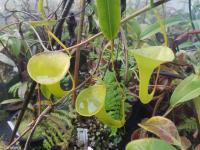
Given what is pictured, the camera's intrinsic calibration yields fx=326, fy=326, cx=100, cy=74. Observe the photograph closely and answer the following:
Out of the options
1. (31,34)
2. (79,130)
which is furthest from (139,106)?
(31,34)

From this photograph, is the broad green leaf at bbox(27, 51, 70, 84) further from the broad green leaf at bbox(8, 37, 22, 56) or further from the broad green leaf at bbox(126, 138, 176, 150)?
the broad green leaf at bbox(8, 37, 22, 56)

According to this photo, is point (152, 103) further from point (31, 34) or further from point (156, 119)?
point (31, 34)

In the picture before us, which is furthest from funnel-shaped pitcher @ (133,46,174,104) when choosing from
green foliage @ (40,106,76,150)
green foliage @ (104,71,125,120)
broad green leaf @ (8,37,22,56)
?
broad green leaf @ (8,37,22,56)

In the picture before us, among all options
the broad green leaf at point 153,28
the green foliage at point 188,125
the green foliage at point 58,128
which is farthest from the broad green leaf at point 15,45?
the green foliage at point 188,125

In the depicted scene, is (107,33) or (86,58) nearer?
(107,33)

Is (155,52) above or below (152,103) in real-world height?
above

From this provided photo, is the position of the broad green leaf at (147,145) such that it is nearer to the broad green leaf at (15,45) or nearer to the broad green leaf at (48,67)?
the broad green leaf at (48,67)
